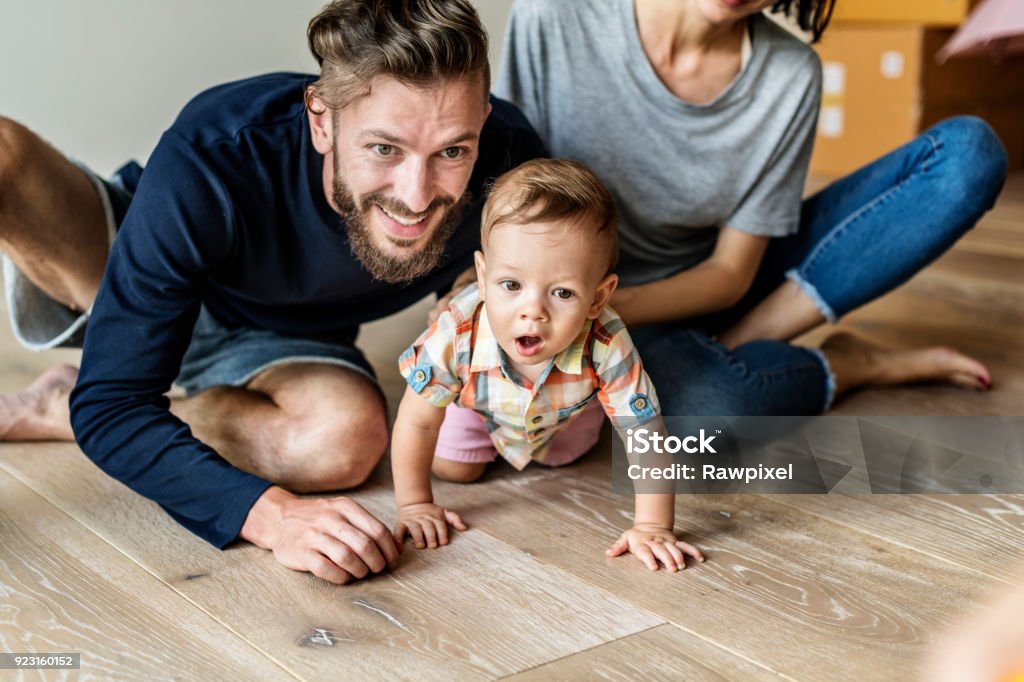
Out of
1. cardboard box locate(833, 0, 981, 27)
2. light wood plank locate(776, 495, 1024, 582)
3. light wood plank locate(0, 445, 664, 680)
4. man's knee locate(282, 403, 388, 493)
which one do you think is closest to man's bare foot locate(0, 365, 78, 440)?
light wood plank locate(0, 445, 664, 680)

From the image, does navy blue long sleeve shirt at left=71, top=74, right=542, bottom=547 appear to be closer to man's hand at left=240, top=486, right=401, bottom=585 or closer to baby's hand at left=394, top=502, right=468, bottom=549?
man's hand at left=240, top=486, right=401, bottom=585

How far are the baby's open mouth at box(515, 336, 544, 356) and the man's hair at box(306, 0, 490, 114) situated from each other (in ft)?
0.94

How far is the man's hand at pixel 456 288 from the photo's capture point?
1.47 m

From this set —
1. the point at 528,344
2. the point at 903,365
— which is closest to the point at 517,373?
the point at 528,344

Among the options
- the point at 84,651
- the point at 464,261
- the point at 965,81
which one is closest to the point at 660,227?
the point at 464,261

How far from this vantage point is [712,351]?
Answer: 1.70 meters

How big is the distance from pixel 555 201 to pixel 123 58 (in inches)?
72.6

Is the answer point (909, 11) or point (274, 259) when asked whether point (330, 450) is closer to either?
point (274, 259)

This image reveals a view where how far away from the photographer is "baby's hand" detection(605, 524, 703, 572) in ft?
4.17

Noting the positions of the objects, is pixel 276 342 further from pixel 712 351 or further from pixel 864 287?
pixel 864 287

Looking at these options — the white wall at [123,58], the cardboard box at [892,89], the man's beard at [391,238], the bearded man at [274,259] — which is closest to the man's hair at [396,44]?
the bearded man at [274,259]

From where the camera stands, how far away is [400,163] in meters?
1.29

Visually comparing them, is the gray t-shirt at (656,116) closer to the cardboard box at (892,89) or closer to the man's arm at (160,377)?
the man's arm at (160,377)

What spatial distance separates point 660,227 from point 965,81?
254 centimetres
